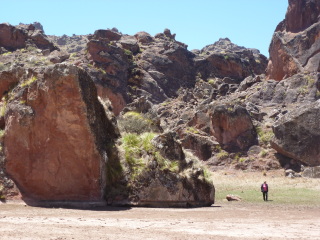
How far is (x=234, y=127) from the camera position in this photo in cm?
5275

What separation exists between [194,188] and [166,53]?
250 ft

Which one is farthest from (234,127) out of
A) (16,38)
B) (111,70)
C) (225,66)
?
(16,38)

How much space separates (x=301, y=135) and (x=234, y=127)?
381 inches

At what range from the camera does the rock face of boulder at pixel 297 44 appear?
220ft

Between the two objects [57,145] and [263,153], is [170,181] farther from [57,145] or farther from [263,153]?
[263,153]

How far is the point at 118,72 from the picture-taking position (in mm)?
72750

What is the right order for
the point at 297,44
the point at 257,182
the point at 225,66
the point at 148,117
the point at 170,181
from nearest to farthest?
the point at 170,181 < the point at 257,182 < the point at 148,117 < the point at 297,44 < the point at 225,66

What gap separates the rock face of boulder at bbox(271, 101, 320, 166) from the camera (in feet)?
146

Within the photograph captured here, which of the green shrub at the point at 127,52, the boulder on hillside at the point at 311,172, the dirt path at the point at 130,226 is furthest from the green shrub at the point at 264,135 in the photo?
the dirt path at the point at 130,226

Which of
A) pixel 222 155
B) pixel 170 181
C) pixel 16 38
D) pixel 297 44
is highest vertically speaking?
pixel 16 38

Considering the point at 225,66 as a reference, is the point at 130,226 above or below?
below

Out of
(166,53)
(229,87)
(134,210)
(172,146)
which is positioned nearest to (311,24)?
(229,87)

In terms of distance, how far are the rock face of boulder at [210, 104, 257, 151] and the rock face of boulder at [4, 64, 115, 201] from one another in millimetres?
36935

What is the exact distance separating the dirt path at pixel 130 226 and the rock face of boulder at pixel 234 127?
126ft
